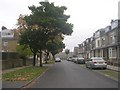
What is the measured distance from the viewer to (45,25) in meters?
41.1

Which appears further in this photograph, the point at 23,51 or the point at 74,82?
the point at 23,51

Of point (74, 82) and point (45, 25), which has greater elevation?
point (45, 25)

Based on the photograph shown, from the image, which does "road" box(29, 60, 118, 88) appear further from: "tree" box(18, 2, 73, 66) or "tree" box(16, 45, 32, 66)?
"tree" box(16, 45, 32, 66)

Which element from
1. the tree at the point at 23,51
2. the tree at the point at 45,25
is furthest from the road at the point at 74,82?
the tree at the point at 23,51

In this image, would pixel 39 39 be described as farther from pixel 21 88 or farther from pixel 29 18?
pixel 21 88

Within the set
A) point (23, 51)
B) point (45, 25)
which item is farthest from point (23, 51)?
point (45, 25)

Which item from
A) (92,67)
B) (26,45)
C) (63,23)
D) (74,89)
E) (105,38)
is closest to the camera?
(74,89)

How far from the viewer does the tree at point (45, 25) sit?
135ft

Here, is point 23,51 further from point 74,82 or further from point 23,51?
point 74,82

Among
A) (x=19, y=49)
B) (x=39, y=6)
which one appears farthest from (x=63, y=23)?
(x=19, y=49)

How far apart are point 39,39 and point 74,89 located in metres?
28.5

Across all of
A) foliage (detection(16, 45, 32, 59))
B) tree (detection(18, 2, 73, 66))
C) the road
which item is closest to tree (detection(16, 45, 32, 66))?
foliage (detection(16, 45, 32, 59))

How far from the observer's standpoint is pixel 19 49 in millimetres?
48344

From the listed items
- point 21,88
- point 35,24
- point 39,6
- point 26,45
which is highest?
point 39,6
